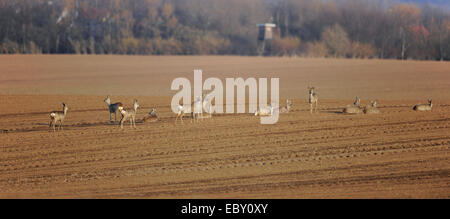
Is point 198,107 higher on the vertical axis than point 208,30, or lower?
lower

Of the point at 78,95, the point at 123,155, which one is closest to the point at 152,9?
the point at 78,95

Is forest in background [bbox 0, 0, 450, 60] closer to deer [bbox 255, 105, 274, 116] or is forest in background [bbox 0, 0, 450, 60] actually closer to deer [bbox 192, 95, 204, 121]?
deer [bbox 255, 105, 274, 116]

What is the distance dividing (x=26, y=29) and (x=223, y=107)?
132 feet

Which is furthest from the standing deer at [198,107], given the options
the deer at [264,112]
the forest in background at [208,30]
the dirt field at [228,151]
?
the forest in background at [208,30]

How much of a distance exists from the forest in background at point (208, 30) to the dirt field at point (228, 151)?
92.2ft

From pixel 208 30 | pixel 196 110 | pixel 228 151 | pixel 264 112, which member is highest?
pixel 208 30

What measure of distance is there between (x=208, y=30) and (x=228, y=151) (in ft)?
177

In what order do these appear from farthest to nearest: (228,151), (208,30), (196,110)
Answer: (208,30), (196,110), (228,151)

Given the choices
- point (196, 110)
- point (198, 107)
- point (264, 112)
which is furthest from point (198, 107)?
point (264, 112)

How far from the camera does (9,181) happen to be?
1098 centimetres

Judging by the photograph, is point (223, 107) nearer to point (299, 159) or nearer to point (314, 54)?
point (299, 159)

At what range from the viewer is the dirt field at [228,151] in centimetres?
1027

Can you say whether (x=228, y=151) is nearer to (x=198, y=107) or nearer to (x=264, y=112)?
(x=198, y=107)

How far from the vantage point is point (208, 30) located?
66.5 m
